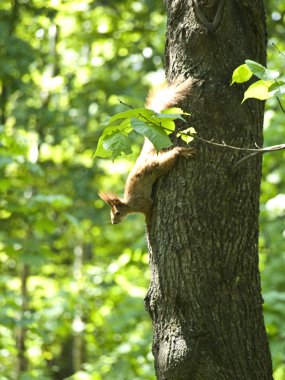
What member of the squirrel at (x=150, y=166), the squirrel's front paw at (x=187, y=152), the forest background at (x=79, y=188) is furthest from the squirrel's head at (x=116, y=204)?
the squirrel's front paw at (x=187, y=152)

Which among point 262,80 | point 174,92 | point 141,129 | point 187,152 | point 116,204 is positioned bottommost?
point 141,129

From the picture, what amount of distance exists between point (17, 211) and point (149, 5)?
3.72 metres

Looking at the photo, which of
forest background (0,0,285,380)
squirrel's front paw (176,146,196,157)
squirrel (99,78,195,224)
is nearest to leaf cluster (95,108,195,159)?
squirrel (99,78,195,224)

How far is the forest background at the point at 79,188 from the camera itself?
19.8ft

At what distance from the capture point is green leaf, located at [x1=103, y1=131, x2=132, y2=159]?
2211 mm

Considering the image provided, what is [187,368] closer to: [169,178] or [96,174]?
[169,178]

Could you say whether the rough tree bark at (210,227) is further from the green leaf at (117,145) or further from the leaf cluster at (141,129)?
the green leaf at (117,145)

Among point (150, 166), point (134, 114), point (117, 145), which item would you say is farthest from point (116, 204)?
point (134, 114)

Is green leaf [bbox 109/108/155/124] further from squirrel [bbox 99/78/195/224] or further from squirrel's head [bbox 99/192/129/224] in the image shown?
squirrel's head [bbox 99/192/129/224]

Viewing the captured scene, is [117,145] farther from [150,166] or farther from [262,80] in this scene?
[150,166]

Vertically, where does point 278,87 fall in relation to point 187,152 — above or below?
below

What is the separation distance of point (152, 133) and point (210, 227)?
27.0 inches

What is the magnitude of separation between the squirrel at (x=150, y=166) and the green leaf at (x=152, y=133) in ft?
0.54

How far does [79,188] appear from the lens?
9.30 metres
